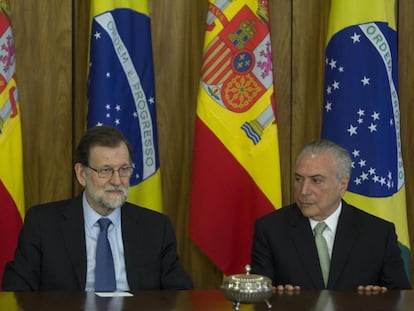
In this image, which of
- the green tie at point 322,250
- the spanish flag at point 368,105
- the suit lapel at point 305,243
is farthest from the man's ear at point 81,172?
the spanish flag at point 368,105

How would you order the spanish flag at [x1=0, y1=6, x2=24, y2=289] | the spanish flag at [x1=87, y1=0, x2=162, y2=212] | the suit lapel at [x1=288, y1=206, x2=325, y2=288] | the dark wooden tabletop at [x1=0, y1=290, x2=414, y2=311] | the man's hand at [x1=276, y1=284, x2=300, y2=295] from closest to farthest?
the dark wooden tabletop at [x1=0, y1=290, x2=414, y2=311] → the man's hand at [x1=276, y1=284, x2=300, y2=295] → the suit lapel at [x1=288, y1=206, x2=325, y2=288] → the spanish flag at [x1=0, y1=6, x2=24, y2=289] → the spanish flag at [x1=87, y1=0, x2=162, y2=212]

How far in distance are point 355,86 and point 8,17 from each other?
1.79 meters

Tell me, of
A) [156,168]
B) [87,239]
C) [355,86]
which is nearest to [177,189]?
[156,168]

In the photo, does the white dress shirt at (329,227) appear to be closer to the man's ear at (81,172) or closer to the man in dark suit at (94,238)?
the man in dark suit at (94,238)

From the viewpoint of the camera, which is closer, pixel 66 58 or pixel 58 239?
pixel 58 239

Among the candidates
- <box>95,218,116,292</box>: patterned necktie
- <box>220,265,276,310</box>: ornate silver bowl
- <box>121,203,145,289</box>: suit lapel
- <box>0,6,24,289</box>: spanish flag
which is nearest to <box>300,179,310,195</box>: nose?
<box>121,203,145,289</box>: suit lapel

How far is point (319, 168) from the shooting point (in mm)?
3621

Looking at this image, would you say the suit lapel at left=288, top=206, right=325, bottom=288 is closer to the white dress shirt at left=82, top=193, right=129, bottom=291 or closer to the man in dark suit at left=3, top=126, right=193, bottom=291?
the man in dark suit at left=3, top=126, right=193, bottom=291

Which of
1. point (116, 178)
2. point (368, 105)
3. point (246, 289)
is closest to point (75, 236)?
point (116, 178)

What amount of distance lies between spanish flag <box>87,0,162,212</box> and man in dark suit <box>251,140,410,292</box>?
988 mm

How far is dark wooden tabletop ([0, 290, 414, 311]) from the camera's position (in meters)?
2.76

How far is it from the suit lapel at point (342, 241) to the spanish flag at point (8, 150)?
5.35 ft

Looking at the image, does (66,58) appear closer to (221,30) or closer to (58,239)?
(221,30)

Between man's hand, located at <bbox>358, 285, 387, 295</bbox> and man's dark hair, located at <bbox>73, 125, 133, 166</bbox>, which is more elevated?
man's dark hair, located at <bbox>73, 125, 133, 166</bbox>
